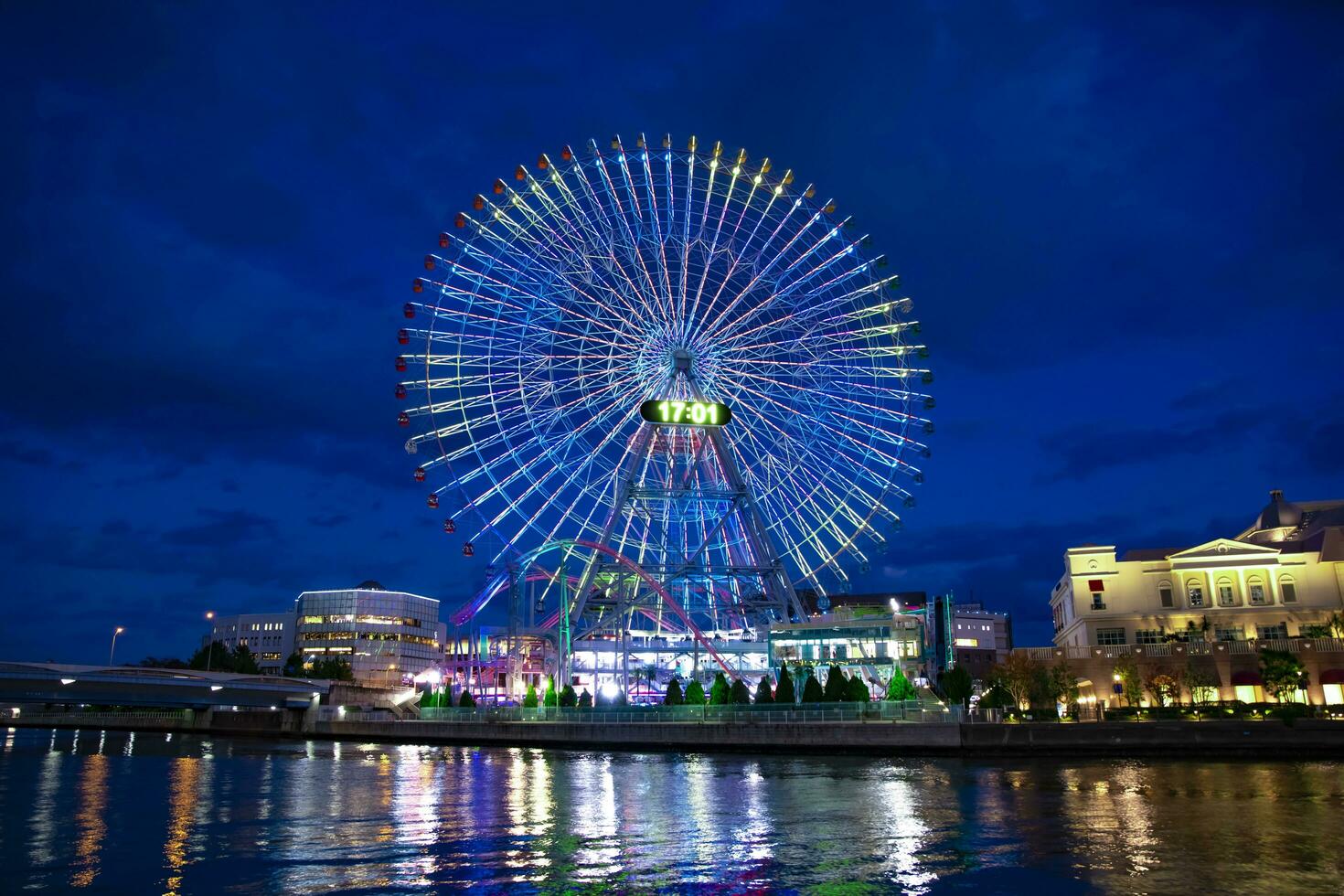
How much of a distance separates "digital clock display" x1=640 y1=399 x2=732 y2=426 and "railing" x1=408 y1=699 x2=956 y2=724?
2008 centimetres

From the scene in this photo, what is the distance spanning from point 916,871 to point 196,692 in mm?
92205

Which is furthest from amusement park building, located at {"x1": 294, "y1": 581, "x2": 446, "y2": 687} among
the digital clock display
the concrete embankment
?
the digital clock display

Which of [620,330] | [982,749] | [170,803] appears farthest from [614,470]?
[170,803]

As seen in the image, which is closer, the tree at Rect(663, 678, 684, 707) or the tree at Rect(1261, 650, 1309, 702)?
the tree at Rect(1261, 650, 1309, 702)

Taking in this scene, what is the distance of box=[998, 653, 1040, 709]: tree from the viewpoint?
259 ft

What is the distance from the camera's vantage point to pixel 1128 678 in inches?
3031

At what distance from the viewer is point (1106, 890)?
835 inches

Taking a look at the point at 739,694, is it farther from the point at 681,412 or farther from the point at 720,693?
the point at 681,412

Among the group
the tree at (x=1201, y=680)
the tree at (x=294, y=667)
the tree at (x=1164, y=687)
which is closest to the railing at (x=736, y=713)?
the tree at (x=1164, y=687)

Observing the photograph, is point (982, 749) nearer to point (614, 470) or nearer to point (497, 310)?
point (614, 470)

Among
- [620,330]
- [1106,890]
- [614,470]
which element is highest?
[620,330]

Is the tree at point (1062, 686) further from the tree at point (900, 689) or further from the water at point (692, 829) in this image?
the water at point (692, 829)

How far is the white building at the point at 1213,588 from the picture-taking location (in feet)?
289

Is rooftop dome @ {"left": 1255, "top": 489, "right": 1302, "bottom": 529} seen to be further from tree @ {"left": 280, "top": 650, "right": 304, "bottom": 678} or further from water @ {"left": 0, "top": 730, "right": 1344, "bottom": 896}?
tree @ {"left": 280, "top": 650, "right": 304, "bottom": 678}
